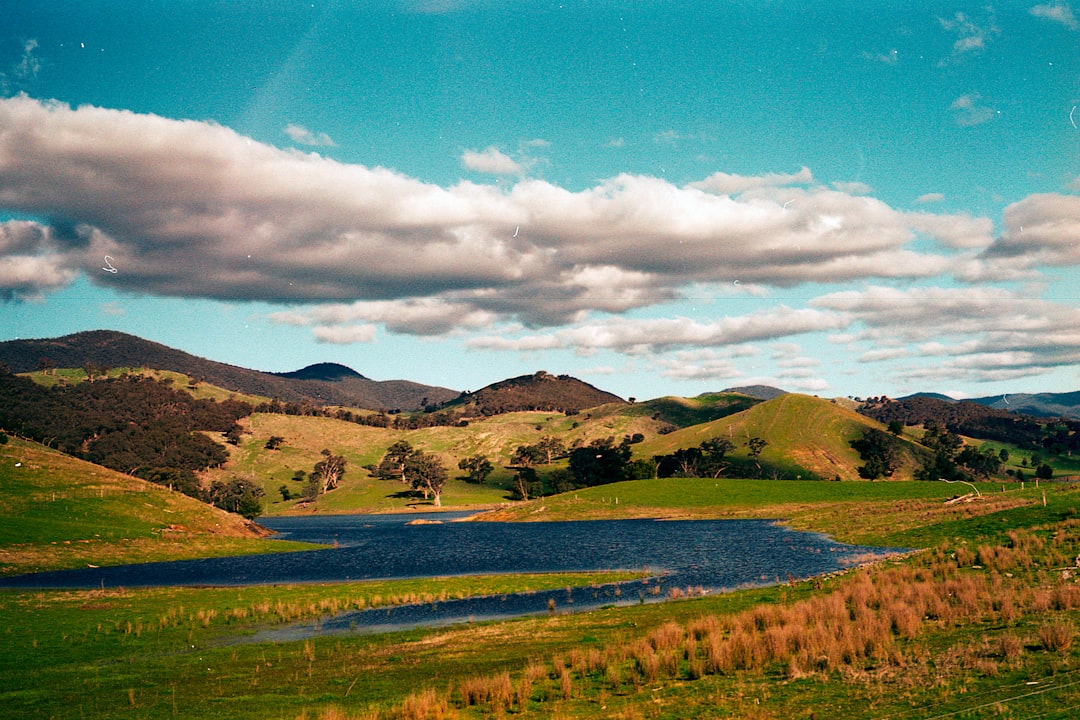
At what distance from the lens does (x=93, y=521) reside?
101812mm

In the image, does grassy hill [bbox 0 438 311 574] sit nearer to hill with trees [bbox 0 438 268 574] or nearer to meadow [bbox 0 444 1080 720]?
hill with trees [bbox 0 438 268 574]

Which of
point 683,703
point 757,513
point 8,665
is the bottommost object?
point 757,513

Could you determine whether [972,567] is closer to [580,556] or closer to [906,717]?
[906,717]

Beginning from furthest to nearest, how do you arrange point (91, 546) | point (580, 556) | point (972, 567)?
1. point (91, 546)
2. point (580, 556)
3. point (972, 567)

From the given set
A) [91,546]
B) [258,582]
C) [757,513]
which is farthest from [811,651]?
[757,513]

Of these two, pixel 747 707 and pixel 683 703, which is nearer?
pixel 747 707

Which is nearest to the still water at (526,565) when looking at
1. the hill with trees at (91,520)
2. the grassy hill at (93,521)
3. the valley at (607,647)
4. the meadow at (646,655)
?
the valley at (607,647)

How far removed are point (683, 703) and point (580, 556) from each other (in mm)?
68585

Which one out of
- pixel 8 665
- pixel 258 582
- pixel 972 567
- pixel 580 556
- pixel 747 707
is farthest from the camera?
pixel 580 556

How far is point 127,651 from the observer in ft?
123

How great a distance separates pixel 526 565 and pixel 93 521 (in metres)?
66.6

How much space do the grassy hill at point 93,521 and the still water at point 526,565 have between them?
5.36 m

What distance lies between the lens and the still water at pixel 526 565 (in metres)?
50.0

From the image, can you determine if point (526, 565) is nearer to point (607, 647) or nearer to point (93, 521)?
point (607, 647)
